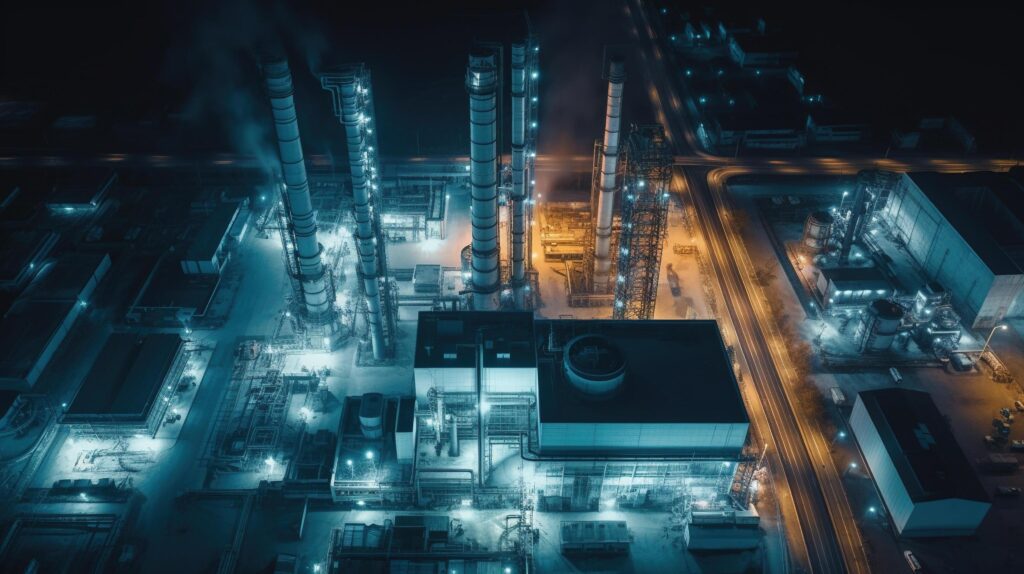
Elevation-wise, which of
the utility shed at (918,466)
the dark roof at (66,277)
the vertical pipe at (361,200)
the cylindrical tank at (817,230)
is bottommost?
the utility shed at (918,466)

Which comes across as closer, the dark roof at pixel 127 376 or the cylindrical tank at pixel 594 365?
the cylindrical tank at pixel 594 365

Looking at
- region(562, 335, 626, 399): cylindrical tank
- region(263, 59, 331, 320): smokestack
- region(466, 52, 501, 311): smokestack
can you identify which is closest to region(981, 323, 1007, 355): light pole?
region(562, 335, 626, 399): cylindrical tank

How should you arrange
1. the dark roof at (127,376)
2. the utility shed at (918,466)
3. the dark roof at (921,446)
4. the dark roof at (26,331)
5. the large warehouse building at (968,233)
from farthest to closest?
1. the large warehouse building at (968,233)
2. the dark roof at (26,331)
3. the dark roof at (127,376)
4. the dark roof at (921,446)
5. the utility shed at (918,466)

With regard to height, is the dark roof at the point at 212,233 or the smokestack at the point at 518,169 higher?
the dark roof at the point at 212,233

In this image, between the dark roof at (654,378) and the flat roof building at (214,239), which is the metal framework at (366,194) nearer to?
the dark roof at (654,378)

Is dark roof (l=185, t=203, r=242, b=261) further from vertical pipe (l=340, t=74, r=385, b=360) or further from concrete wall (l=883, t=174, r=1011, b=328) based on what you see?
concrete wall (l=883, t=174, r=1011, b=328)

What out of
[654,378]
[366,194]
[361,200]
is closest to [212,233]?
[361,200]

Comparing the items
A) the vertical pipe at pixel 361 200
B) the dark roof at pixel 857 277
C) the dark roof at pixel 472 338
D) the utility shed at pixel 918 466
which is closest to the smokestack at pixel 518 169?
the dark roof at pixel 472 338
